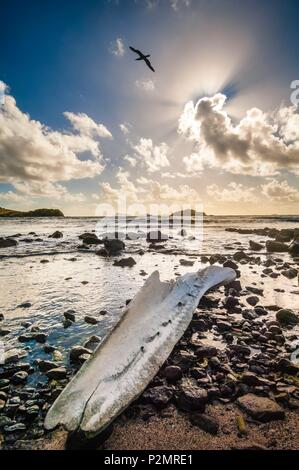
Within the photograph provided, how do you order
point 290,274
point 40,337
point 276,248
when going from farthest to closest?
point 276,248
point 290,274
point 40,337

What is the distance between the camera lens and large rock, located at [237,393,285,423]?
7.61ft

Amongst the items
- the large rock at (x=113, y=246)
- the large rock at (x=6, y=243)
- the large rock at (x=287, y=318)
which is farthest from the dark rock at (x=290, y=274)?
the large rock at (x=6, y=243)

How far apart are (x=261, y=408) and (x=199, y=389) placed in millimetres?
581

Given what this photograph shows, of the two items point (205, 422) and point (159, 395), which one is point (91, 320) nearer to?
point (159, 395)

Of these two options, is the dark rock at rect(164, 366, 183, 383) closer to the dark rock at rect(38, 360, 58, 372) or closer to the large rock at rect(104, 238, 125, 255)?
the dark rock at rect(38, 360, 58, 372)

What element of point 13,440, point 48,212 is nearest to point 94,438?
point 13,440

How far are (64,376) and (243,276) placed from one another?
6.17 m

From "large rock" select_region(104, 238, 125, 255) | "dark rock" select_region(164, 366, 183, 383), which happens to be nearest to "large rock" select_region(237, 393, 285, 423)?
"dark rock" select_region(164, 366, 183, 383)

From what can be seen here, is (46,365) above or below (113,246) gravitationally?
below

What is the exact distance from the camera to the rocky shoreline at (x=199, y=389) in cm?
216

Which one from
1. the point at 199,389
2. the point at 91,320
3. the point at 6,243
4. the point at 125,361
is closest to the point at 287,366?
the point at 199,389

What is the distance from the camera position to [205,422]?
2.27 meters
